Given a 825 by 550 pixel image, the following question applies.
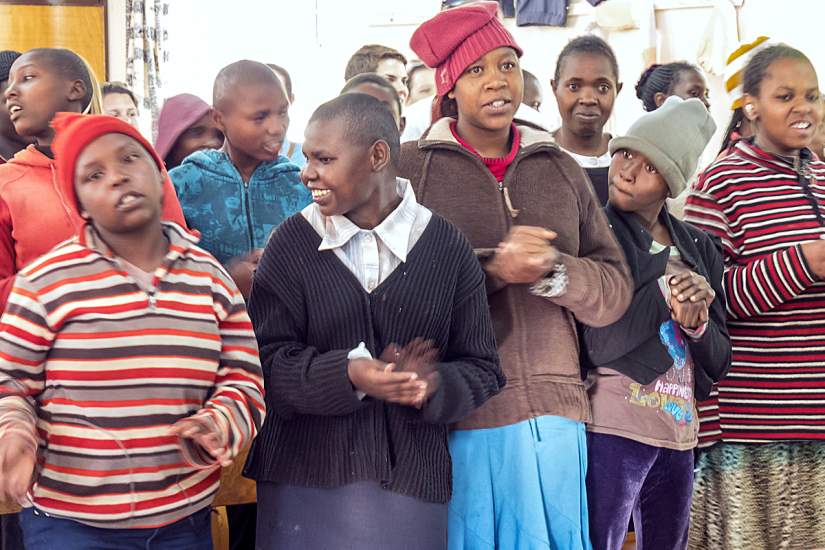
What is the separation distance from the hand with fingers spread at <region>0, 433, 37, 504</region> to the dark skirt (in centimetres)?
53

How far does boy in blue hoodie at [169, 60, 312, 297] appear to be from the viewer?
2.51 meters

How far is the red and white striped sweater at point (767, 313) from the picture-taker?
2.78 metres

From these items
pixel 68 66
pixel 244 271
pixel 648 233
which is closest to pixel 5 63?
pixel 68 66

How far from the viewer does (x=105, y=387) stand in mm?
1759

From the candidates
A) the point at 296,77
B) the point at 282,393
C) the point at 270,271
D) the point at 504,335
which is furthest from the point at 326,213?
the point at 296,77

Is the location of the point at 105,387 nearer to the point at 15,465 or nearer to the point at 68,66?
the point at 15,465

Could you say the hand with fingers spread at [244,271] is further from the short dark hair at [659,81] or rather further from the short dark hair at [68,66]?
the short dark hair at [659,81]

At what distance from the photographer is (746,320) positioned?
2.85 m

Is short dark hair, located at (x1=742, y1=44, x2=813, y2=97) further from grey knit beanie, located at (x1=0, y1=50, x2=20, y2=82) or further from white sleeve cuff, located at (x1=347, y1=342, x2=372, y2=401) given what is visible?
grey knit beanie, located at (x1=0, y1=50, x2=20, y2=82)

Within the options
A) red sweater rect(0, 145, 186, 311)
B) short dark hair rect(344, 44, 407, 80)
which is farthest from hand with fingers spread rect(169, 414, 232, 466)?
short dark hair rect(344, 44, 407, 80)

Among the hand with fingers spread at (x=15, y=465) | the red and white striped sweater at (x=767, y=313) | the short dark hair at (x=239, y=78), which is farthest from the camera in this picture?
the red and white striped sweater at (x=767, y=313)

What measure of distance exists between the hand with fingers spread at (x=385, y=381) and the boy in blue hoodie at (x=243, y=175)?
79 centimetres

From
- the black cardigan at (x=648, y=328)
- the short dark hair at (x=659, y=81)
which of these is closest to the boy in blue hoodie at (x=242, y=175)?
the black cardigan at (x=648, y=328)

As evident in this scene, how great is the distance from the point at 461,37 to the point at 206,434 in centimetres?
118
